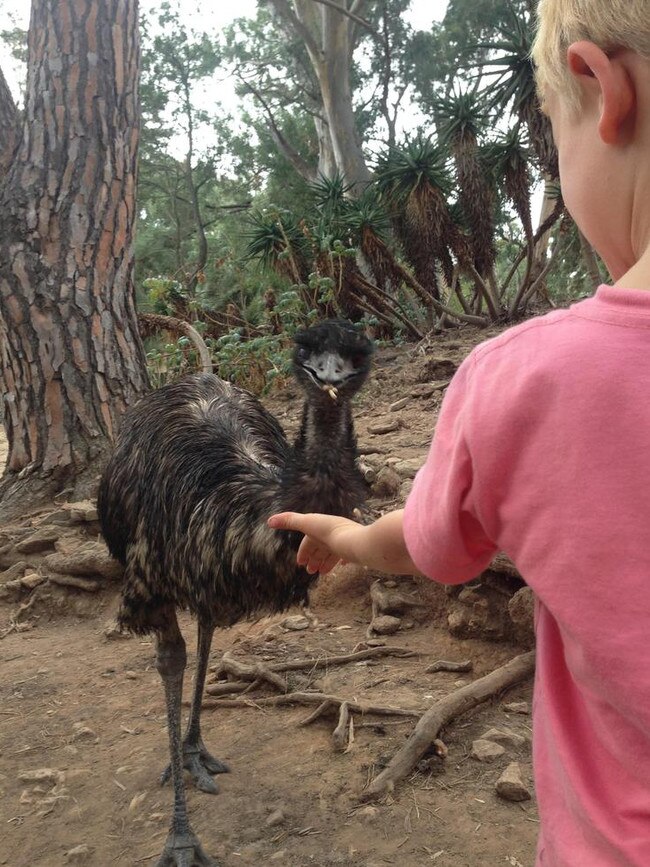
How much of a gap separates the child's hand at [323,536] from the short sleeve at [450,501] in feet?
0.98

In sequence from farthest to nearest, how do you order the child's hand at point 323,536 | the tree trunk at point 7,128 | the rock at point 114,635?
the tree trunk at point 7,128
the rock at point 114,635
the child's hand at point 323,536

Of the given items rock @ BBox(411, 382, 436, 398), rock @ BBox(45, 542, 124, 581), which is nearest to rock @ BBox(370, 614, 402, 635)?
rock @ BBox(45, 542, 124, 581)

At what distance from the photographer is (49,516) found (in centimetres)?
572

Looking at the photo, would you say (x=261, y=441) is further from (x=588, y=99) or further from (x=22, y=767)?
(x=588, y=99)

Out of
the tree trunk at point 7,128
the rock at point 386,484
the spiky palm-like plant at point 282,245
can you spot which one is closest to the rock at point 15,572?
the rock at point 386,484

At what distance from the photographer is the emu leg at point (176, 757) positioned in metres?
2.90

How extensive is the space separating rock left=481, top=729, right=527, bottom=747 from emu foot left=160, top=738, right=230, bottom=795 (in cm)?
Result: 103

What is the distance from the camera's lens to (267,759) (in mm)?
3477

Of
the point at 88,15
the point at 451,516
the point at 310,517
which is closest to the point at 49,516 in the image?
the point at 88,15

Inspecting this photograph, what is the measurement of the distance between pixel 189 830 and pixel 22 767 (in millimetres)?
977

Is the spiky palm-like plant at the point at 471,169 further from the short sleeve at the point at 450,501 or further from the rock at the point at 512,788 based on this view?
the short sleeve at the point at 450,501

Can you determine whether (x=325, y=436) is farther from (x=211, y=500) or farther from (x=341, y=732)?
(x=341, y=732)

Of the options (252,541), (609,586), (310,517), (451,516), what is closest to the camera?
(609,586)

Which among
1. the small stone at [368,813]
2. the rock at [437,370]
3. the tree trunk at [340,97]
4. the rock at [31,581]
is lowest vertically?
the small stone at [368,813]
